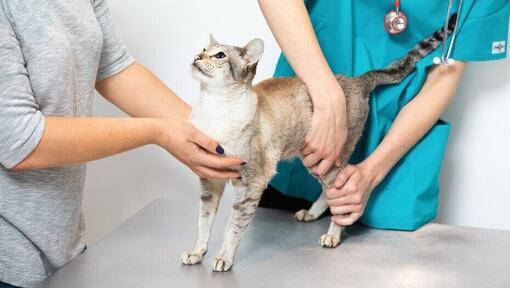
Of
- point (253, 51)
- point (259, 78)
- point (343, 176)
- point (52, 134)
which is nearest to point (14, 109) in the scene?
point (52, 134)

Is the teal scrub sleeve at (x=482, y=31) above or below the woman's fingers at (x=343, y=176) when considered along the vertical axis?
above

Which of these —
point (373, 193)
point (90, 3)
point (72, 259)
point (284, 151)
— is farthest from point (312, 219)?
point (90, 3)

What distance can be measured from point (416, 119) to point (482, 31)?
21cm

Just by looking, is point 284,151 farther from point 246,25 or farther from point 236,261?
point 246,25

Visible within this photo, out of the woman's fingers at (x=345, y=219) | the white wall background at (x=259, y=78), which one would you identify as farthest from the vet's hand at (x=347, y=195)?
the white wall background at (x=259, y=78)

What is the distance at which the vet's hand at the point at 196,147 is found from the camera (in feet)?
3.05

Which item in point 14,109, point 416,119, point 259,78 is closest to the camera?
point 14,109

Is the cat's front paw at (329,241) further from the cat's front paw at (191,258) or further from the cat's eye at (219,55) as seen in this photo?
the cat's eye at (219,55)

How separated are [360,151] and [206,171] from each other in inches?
16.5

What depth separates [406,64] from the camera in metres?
1.15

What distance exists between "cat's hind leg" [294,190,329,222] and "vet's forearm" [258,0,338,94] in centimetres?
29

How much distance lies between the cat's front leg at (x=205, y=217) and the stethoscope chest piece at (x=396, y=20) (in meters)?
0.44

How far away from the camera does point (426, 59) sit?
1.16 metres

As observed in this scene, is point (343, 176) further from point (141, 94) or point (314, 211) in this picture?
point (141, 94)
